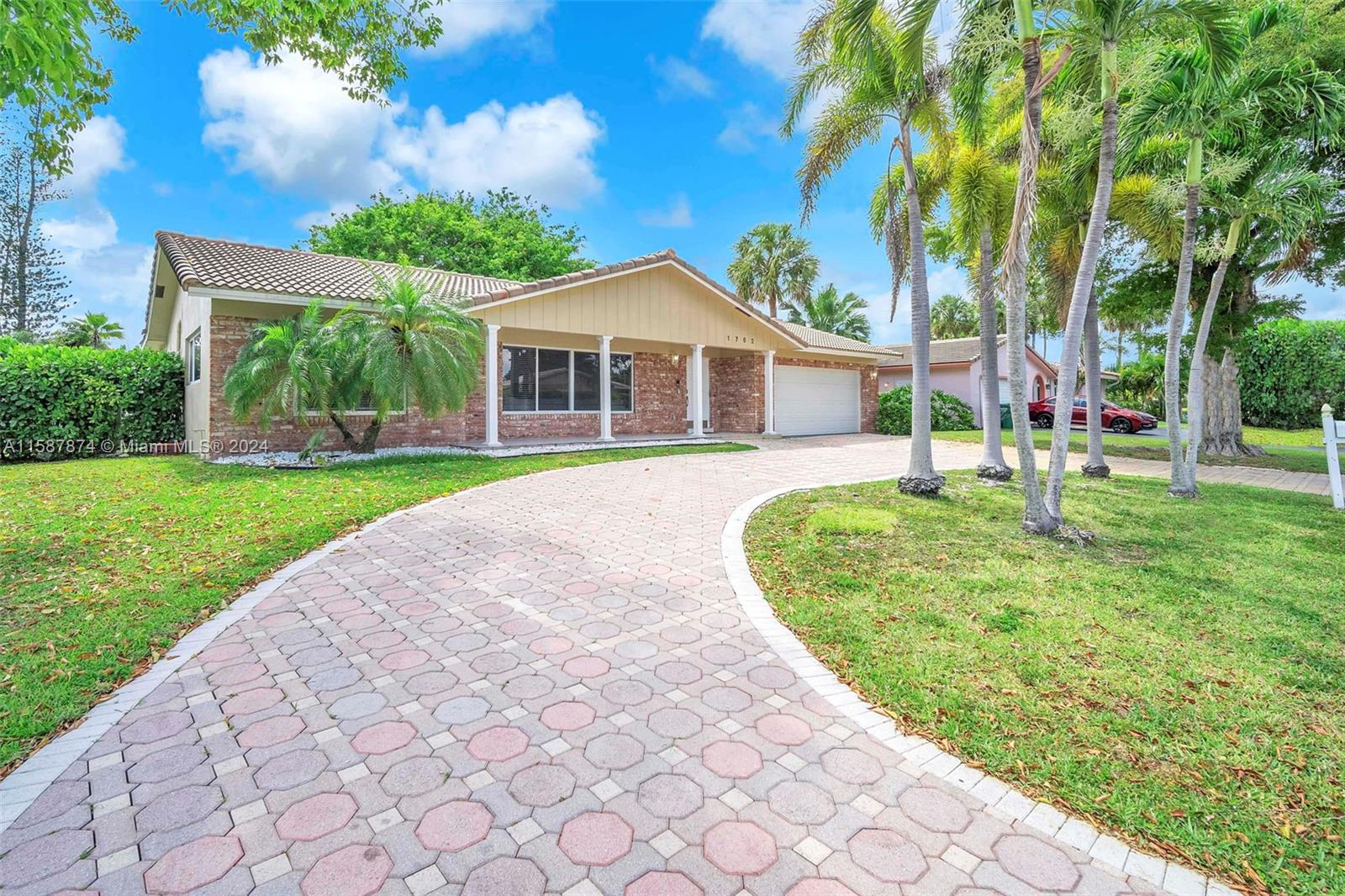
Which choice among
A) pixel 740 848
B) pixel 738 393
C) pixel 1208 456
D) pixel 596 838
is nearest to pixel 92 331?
pixel 738 393

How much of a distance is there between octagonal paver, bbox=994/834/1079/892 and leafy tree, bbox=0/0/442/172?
698 cm

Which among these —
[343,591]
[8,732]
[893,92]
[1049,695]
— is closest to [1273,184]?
[893,92]

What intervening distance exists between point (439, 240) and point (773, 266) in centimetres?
1701

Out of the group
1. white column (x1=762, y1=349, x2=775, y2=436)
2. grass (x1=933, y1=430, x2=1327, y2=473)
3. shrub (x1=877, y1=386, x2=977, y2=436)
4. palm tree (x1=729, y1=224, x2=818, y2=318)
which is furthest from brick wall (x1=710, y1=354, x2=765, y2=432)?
palm tree (x1=729, y1=224, x2=818, y2=318)

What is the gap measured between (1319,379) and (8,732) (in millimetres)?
33413

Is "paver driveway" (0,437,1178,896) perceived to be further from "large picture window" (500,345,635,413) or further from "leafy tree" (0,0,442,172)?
"large picture window" (500,345,635,413)

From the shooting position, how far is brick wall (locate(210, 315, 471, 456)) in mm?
11328

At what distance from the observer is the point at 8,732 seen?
268 centimetres

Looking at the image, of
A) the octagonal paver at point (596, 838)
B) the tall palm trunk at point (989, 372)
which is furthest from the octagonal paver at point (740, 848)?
the tall palm trunk at point (989, 372)

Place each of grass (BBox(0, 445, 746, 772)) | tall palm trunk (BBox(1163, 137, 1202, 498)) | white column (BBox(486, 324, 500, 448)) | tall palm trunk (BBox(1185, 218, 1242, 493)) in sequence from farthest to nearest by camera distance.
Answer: white column (BBox(486, 324, 500, 448)) < tall palm trunk (BBox(1185, 218, 1242, 493)) < tall palm trunk (BBox(1163, 137, 1202, 498)) < grass (BBox(0, 445, 746, 772))

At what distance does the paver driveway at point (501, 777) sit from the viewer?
6.40ft

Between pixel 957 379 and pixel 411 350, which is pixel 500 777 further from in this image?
pixel 957 379

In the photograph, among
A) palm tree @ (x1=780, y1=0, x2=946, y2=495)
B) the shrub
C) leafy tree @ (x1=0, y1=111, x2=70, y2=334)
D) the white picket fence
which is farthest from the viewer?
leafy tree @ (x1=0, y1=111, x2=70, y2=334)

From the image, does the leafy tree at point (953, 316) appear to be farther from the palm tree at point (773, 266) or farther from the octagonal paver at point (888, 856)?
the octagonal paver at point (888, 856)
